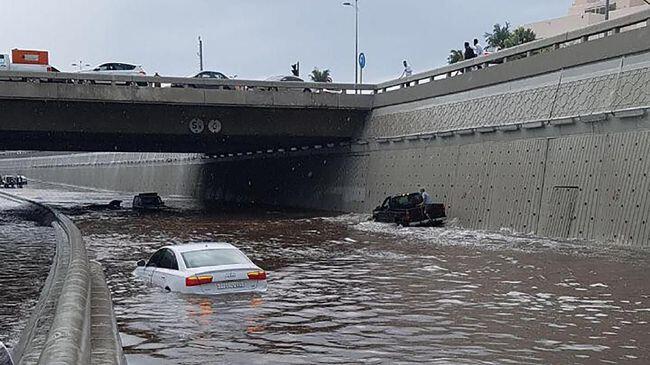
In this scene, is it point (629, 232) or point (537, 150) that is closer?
point (629, 232)

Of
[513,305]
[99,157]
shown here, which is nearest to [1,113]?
[513,305]

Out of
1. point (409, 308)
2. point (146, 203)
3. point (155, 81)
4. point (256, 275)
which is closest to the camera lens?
point (409, 308)

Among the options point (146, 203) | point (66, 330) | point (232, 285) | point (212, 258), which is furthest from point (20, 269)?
point (146, 203)

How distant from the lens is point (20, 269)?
Result: 2008 centimetres

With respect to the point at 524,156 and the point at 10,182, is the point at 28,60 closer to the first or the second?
the point at 524,156

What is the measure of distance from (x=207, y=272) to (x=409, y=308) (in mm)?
4097

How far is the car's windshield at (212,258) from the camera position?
15.8 m

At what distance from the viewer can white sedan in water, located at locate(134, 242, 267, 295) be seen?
15.3 m

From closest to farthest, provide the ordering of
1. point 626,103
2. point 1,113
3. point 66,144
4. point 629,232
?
1. point 629,232
2. point 626,103
3. point 1,113
4. point 66,144

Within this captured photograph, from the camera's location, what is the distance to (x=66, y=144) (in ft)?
185

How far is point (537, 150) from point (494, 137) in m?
3.28

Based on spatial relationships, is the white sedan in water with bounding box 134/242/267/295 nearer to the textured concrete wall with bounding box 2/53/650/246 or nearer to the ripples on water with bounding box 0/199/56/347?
the ripples on water with bounding box 0/199/56/347

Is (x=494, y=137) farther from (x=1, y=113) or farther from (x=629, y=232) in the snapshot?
(x=1, y=113)

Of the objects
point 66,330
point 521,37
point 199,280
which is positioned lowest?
point 199,280
